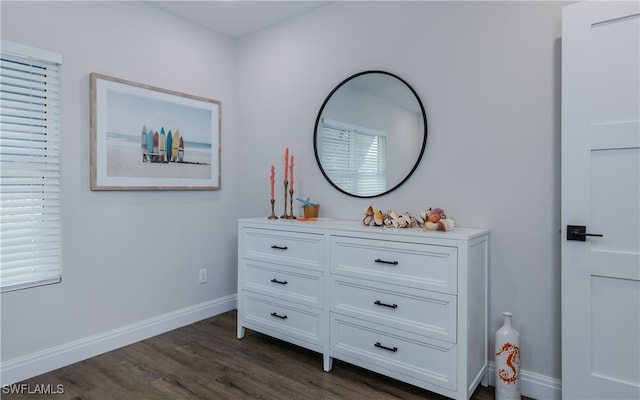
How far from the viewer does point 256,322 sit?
2703 millimetres

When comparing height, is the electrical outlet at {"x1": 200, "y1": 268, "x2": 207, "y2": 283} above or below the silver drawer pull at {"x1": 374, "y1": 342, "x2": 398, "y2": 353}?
above

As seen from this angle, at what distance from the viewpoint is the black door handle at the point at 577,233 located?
1.78 meters

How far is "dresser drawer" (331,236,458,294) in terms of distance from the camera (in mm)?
1884

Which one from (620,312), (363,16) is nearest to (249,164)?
(363,16)

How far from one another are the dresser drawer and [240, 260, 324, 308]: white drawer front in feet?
0.70

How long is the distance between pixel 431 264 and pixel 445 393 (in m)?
0.66

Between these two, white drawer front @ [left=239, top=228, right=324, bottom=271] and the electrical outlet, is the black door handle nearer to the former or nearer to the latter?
white drawer front @ [left=239, top=228, right=324, bottom=271]

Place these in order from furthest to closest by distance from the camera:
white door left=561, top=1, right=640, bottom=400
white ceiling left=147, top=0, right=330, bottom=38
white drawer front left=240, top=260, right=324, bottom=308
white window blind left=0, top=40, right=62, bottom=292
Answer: white ceiling left=147, top=0, right=330, bottom=38
white drawer front left=240, top=260, right=324, bottom=308
white window blind left=0, top=40, right=62, bottom=292
white door left=561, top=1, right=640, bottom=400

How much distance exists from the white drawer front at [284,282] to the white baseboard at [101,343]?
2.32ft

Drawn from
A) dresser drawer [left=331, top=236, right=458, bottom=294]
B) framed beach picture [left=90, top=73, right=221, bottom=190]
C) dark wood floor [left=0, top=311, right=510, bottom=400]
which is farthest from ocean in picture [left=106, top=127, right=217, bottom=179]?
dresser drawer [left=331, top=236, right=458, bottom=294]

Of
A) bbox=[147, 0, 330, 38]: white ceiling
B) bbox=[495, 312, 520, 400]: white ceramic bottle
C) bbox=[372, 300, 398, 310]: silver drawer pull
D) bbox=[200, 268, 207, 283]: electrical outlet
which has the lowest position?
bbox=[495, 312, 520, 400]: white ceramic bottle

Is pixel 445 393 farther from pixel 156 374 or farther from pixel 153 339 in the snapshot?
pixel 153 339

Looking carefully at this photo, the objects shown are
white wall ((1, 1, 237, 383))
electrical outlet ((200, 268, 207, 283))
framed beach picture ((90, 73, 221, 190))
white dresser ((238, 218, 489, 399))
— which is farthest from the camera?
electrical outlet ((200, 268, 207, 283))

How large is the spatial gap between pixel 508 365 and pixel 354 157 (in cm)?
157
